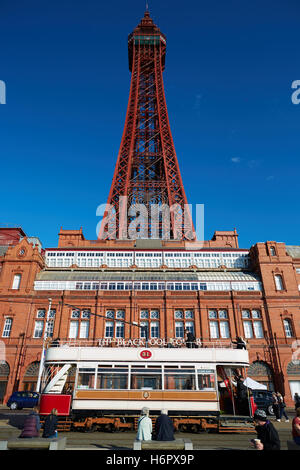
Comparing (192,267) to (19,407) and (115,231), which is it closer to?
(115,231)

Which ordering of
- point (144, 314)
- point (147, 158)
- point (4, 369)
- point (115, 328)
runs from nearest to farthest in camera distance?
point (4, 369)
point (115, 328)
point (144, 314)
point (147, 158)

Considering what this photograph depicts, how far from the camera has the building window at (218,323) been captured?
31391mm

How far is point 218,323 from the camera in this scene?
3189cm

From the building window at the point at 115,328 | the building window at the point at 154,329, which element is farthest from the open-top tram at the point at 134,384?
the building window at the point at 154,329

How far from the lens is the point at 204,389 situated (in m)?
14.6

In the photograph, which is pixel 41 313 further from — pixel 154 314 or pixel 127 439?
pixel 127 439

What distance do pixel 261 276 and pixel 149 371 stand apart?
22.7 m

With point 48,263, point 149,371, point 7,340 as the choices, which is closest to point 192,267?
point 48,263

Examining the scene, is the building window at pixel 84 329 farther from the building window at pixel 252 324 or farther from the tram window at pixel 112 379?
the tram window at pixel 112 379

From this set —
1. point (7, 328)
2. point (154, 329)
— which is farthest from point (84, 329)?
point (7, 328)

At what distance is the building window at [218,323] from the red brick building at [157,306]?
10 centimetres

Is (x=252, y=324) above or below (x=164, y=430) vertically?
above

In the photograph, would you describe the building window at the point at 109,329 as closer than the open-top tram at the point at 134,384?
No

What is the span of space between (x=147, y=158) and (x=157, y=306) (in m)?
36.4
